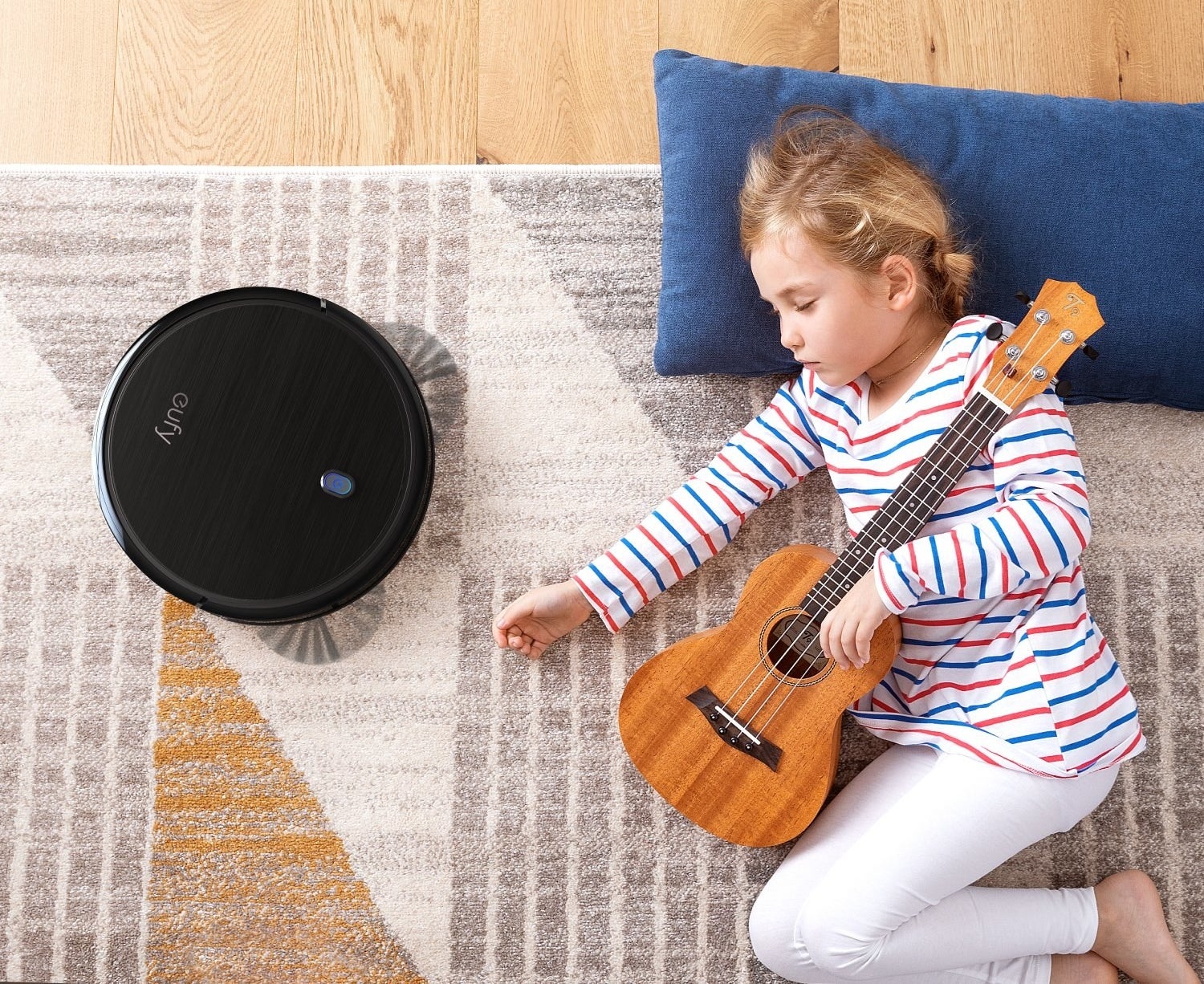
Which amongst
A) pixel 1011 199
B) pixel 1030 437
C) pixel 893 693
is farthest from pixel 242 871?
pixel 1011 199

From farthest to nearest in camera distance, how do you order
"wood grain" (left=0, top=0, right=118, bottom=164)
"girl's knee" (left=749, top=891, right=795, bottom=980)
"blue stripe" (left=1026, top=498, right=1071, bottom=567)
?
1. "wood grain" (left=0, top=0, right=118, bottom=164)
2. "girl's knee" (left=749, top=891, right=795, bottom=980)
3. "blue stripe" (left=1026, top=498, right=1071, bottom=567)

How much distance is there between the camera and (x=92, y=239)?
1126 mm

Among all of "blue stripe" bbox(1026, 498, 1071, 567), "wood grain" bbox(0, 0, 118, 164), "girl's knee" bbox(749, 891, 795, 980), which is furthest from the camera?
"wood grain" bbox(0, 0, 118, 164)

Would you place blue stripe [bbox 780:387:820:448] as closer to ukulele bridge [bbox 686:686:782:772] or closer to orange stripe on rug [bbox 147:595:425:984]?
ukulele bridge [bbox 686:686:782:772]

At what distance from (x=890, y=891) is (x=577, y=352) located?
2.25 ft

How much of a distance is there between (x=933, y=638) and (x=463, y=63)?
0.91 metres

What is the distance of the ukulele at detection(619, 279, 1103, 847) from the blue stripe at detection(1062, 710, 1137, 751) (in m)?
0.19

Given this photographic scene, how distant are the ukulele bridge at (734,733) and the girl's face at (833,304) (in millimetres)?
372

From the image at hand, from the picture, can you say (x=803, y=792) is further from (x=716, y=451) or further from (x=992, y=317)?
(x=992, y=317)

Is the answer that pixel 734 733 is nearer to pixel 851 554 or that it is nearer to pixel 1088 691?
pixel 851 554

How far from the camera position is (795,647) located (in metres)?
0.96

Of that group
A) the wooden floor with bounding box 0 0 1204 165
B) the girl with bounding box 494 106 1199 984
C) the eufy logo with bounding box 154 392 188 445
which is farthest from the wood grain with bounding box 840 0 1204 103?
the eufy logo with bounding box 154 392 188 445

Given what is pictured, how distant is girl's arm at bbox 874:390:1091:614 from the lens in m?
0.87

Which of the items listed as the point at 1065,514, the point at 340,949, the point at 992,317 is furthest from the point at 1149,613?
the point at 340,949
